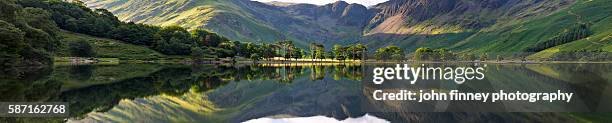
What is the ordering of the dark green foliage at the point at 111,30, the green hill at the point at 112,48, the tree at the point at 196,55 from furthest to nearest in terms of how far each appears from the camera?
the dark green foliage at the point at 111,30 → the tree at the point at 196,55 → the green hill at the point at 112,48

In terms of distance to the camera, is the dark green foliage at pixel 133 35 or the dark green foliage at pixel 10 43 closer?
the dark green foliage at pixel 10 43

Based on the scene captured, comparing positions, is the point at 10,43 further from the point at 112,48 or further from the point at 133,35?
the point at 133,35

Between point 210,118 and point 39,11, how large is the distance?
342ft

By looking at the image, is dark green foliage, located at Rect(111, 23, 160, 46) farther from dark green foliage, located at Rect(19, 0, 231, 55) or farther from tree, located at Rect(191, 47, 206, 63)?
tree, located at Rect(191, 47, 206, 63)

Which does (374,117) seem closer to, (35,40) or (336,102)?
(336,102)

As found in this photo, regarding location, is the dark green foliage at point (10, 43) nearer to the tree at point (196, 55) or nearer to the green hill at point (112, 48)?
the green hill at point (112, 48)

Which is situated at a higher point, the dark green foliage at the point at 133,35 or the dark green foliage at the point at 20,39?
the dark green foliage at the point at 133,35

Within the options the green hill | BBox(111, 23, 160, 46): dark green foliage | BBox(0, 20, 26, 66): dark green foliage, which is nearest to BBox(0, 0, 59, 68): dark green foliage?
BBox(0, 20, 26, 66): dark green foliage

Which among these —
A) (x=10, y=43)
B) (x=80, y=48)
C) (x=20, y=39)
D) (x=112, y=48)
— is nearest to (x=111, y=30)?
(x=112, y=48)

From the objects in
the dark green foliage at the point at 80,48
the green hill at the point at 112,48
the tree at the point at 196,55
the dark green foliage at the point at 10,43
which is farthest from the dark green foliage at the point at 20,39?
the tree at the point at 196,55

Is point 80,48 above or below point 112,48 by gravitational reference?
below

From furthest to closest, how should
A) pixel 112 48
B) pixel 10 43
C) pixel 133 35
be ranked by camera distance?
pixel 133 35
pixel 112 48
pixel 10 43

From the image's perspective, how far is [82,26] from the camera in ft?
576

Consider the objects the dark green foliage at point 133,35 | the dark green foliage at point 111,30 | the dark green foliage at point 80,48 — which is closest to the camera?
the dark green foliage at point 80,48
